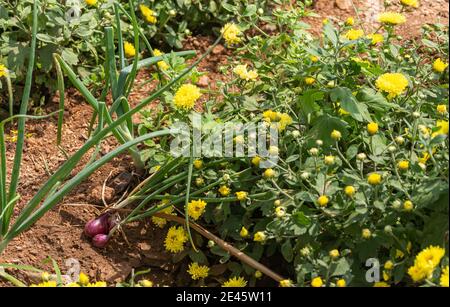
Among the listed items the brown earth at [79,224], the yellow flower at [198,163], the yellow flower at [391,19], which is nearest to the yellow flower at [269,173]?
the yellow flower at [198,163]

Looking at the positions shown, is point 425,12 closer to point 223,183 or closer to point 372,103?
point 372,103

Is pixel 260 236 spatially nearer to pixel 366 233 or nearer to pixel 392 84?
pixel 366 233

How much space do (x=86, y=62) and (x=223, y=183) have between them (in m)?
1.13

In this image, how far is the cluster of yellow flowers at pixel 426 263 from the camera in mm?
2281

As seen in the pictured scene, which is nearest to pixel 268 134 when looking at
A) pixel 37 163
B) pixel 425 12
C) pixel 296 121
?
pixel 296 121

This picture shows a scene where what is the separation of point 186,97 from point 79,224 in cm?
62

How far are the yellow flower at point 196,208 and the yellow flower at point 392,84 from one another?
2.31ft

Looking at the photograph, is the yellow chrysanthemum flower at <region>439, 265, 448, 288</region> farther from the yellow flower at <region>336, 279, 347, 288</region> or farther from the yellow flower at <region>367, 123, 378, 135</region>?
the yellow flower at <region>367, 123, 378, 135</region>

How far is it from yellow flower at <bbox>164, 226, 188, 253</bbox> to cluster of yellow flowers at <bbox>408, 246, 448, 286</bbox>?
35.7 inches

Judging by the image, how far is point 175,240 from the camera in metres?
3.00

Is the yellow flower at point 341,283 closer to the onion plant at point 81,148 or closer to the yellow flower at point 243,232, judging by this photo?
the yellow flower at point 243,232
